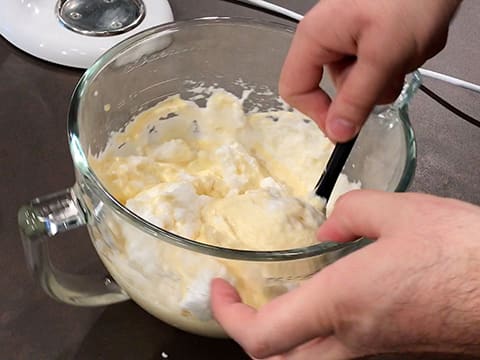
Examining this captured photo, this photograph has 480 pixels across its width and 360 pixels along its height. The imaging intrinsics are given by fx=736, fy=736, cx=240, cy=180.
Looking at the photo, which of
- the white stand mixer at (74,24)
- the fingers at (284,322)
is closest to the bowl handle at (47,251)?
the fingers at (284,322)

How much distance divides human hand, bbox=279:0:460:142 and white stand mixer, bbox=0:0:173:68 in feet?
1.27

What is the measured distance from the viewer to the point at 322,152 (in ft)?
2.59

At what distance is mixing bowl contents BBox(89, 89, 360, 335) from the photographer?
0.60 meters

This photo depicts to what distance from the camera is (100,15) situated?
38.7 inches

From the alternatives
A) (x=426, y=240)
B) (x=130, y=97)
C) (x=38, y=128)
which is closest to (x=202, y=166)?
(x=130, y=97)

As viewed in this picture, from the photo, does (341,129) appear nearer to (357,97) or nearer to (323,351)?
(357,97)

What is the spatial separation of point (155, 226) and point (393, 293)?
0.59 ft

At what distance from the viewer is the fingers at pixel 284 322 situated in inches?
19.4

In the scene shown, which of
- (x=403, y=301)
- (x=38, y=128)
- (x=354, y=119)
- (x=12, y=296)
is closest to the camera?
(x=403, y=301)

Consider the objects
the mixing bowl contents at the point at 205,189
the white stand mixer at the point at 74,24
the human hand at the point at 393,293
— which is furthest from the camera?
the white stand mixer at the point at 74,24

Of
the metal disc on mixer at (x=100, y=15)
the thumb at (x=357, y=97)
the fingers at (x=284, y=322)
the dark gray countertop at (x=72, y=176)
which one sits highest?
the thumb at (x=357, y=97)

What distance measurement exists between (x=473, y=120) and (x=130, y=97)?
A: 1.51 ft

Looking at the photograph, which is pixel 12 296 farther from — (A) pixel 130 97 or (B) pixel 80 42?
(B) pixel 80 42

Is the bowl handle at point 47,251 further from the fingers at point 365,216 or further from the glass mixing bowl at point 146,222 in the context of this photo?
the fingers at point 365,216
